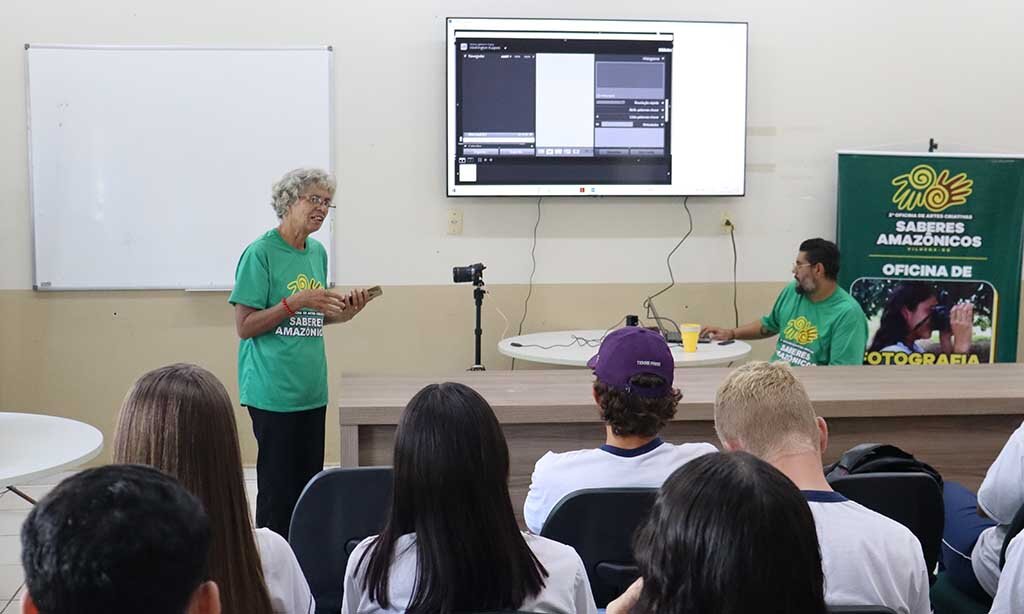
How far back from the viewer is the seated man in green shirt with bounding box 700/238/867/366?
169 inches

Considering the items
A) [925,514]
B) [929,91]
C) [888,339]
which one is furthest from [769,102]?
[925,514]

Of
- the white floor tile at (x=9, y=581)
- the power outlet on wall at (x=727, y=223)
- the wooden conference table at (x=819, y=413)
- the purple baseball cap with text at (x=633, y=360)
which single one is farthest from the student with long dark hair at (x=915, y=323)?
the white floor tile at (x=9, y=581)

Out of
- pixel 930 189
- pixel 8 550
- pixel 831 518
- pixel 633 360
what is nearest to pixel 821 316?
pixel 930 189

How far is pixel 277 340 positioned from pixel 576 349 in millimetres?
1663

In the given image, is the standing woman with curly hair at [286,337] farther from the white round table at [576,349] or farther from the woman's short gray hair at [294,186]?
the white round table at [576,349]

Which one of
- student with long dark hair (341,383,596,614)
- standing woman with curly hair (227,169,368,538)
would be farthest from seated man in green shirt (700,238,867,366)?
student with long dark hair (341,383,596,614)

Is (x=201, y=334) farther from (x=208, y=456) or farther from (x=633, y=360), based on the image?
(x=208, y=456)

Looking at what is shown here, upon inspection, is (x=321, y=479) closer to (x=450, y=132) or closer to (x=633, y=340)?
(x=633, y=340)

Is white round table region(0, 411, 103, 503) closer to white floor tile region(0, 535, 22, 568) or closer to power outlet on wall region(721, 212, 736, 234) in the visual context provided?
white floor tile region(0, 535, 22, 568)

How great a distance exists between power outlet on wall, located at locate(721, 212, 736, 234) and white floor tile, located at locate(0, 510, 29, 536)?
3738mm

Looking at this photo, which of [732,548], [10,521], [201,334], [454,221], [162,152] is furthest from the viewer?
[454,221]

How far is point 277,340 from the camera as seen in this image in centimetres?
344

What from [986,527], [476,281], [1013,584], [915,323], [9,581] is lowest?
[9,581]

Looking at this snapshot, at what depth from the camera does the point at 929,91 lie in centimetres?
554
